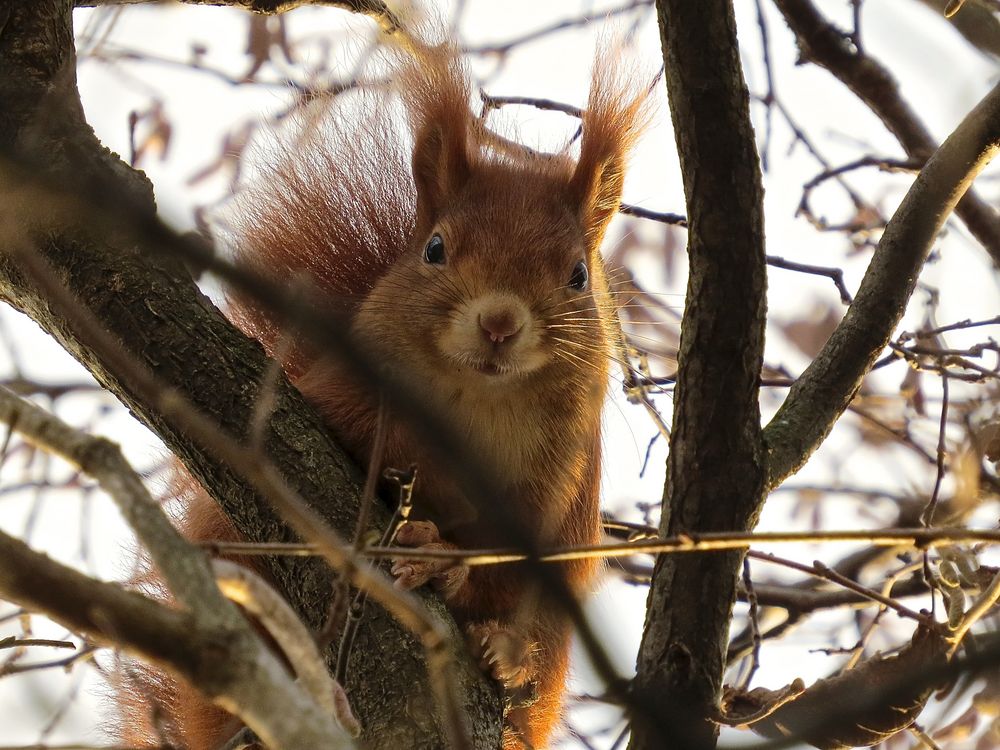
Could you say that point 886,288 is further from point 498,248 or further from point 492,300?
point 498,248

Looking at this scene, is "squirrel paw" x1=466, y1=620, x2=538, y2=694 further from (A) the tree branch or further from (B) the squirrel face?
(A) the tree branch

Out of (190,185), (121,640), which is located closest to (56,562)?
(121,640)

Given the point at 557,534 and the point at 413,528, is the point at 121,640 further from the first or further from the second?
the point at 557,534

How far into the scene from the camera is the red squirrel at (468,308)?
290 centimetres

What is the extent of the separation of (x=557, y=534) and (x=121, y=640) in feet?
7.40

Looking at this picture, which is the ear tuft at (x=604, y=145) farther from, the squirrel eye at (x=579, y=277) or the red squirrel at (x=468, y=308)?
the squirrel eye at (x=579, y=277)

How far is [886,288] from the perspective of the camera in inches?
99.0

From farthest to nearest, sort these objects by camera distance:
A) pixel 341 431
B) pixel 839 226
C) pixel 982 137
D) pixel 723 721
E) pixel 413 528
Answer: pixel 839 226 < pixel 341 431 < pixel 413 528 < pixel 982 137 < pixel 723 721

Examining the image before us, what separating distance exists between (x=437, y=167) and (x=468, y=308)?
2.48 ft

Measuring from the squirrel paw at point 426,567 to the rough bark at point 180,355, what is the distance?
0.32 feet

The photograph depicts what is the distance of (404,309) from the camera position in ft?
10.1

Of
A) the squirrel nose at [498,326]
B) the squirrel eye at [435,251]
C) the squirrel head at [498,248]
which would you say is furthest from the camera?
the squirrel eye at [435,251]

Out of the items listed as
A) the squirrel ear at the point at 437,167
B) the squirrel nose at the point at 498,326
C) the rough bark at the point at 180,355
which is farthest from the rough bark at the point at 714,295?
the squirrel ear at the point at 437,167

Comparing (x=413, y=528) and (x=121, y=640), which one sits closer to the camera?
(x=121, y=640)
